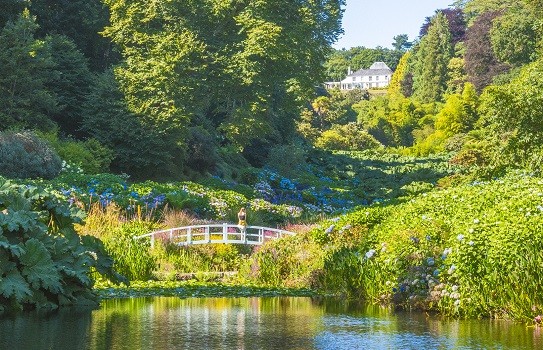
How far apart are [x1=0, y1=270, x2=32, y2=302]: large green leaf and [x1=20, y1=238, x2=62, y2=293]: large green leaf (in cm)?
9

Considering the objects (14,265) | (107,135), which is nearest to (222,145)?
(107,135)

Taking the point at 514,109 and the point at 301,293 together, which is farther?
the point at 514,109

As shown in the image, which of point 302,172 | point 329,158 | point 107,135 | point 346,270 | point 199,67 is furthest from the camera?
point 329,158

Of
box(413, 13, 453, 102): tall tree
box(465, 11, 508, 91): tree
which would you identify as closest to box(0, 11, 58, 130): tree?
box(465, 11, 508, 91): tree

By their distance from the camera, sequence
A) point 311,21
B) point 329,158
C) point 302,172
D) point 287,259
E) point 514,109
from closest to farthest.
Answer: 1. point 287,259
2. point 514,109
3. point 311,21
4. point 302,172
5. point 329,158

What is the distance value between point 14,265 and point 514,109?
1374cm

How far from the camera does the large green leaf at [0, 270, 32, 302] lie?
10422 mm

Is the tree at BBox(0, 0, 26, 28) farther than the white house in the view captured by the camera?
No

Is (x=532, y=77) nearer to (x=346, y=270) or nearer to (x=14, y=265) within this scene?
(x=346, y=270)

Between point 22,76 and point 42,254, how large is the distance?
63.0 ft

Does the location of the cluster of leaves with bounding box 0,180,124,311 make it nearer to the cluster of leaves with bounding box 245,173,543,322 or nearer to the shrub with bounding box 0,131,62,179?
the cluster of leaves with bounding box 245,173,543,322

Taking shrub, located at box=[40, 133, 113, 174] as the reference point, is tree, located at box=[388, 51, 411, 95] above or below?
above

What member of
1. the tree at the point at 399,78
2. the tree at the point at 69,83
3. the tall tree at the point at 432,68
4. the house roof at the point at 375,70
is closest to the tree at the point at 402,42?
the house roof at the point at 375,70

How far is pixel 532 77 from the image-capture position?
2178 cm
